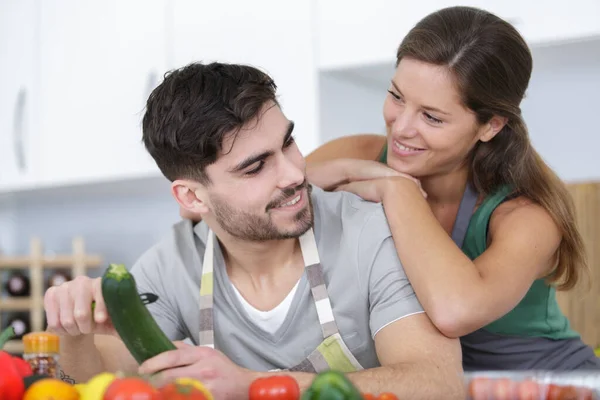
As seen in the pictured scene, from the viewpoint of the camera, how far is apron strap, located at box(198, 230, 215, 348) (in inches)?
57.2

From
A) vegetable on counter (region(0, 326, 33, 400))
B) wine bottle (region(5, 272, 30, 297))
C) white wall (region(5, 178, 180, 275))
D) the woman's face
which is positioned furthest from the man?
wine bottle (region(5, 272, 30, 297))

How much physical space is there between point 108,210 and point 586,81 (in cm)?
195

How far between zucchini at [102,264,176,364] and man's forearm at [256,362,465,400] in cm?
19

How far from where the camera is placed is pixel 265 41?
259 centimetres

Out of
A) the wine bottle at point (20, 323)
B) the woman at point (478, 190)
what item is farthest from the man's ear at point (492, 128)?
the wine bottle at point (20, 323)

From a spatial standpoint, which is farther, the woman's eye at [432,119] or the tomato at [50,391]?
the woman's eye at [432,119]

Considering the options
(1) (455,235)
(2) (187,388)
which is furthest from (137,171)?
(2) (187,388)

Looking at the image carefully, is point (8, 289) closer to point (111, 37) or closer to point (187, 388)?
point (111, 37)

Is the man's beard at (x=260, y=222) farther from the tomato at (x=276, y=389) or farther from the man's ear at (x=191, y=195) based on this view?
the tomato at (x=276, y=389)

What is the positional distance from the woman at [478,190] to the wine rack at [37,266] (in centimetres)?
173

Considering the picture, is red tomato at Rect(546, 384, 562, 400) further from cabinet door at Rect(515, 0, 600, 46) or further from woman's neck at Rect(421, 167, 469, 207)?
cabinet door at Rect(515, 0, 600, 46)

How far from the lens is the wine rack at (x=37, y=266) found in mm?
3156

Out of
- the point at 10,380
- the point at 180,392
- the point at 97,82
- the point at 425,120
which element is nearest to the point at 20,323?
the point at 97,82

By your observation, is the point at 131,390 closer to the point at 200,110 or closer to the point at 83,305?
the point at 83,305
